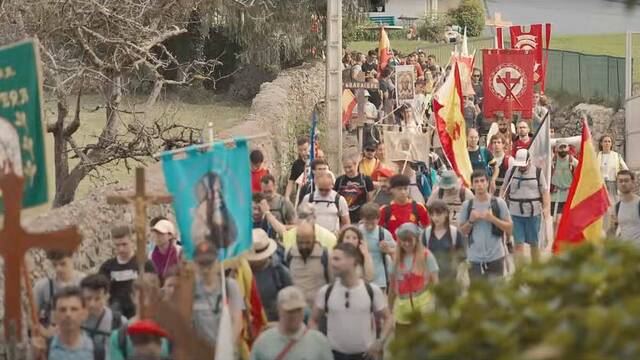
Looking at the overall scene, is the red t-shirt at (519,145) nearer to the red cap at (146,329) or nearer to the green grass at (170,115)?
the green grass at (170,115)

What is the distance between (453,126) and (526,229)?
3805 mm

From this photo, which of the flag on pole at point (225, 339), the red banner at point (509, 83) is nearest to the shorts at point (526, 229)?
the flag on pole at point (225, 339)

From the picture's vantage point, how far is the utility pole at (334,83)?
2377 centimetres

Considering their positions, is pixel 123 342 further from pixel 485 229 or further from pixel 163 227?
pixel 485 229

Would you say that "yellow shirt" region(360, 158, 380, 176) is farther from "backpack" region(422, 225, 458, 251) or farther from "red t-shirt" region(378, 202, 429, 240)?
"backpack" region(422, 225, 458, 251)

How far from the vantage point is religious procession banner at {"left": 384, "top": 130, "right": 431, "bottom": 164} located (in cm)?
1959

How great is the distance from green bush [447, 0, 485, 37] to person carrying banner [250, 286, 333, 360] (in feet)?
179

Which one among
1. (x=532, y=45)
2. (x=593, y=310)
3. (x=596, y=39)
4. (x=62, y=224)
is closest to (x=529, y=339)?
(x=593, y=310)

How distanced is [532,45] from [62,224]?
63.0ft

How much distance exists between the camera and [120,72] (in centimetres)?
1892

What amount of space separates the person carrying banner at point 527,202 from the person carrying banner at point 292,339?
6.64 m

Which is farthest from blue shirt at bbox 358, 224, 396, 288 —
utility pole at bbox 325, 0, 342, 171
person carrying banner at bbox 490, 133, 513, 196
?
utility pole at bbox 325, 0, 342, 171

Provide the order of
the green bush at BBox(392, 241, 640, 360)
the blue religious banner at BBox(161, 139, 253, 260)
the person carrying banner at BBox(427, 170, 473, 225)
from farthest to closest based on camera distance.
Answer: the person carrying banner at BBox(427, 170, 473, 225) < the blue religious banner at BBox(161, 139, 253, 260) < the green bush at BBox(392, 241, 640, 360)

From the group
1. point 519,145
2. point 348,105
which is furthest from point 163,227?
point 348,105
